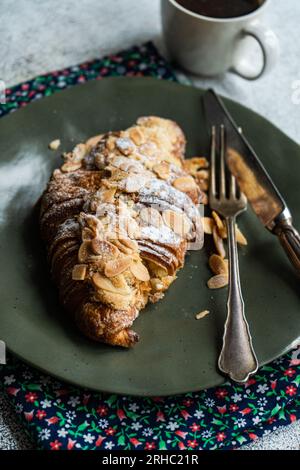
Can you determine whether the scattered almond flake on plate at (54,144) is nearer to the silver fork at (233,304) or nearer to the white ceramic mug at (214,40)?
the silver fork at (233,304)

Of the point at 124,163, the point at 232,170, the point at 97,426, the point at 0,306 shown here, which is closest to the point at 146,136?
the point at 124,163

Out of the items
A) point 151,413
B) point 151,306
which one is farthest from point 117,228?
point 151,413

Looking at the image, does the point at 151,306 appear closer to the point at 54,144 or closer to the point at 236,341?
the point at 236,341

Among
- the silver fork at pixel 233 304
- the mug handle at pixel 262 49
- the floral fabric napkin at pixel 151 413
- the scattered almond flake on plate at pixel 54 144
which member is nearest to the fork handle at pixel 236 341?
the silver fork at pixel 233 304
